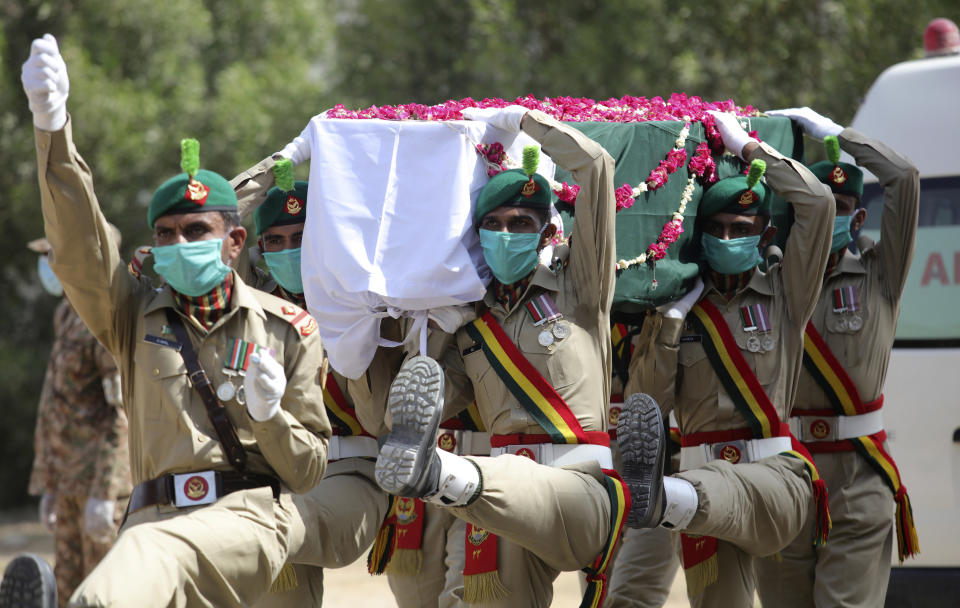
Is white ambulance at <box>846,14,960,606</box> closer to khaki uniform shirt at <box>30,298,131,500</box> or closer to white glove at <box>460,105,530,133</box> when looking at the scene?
white glove at <box>460,105,530,133</box>

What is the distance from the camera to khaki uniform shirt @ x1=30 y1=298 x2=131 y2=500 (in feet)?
25.7

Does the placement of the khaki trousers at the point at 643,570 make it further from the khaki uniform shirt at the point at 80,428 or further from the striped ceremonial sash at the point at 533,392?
the khaki uniform shirt at the point at 80,428

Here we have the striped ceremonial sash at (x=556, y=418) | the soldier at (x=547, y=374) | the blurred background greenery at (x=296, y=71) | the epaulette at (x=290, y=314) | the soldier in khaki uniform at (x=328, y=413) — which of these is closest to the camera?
the epaulette at (x=290, y=314)

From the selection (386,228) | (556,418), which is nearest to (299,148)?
(386,228)

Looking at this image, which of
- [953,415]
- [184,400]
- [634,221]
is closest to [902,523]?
[953,415]

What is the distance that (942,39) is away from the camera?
748 centimetres

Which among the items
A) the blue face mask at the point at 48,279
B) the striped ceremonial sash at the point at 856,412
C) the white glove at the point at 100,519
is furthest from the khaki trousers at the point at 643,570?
the blue face mask at the point at 48,279

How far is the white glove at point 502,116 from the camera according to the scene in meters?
5.64

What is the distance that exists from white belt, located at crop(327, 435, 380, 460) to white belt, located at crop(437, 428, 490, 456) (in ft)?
1.15

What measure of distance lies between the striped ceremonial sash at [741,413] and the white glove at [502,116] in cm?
132

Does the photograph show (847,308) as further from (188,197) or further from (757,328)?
(188,197)

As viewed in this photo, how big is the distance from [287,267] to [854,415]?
8.95 ft

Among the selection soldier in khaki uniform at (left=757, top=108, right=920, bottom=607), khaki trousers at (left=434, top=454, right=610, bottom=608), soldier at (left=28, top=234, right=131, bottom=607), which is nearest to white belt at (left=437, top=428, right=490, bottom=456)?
khaki trousers at (left=434, top=454, right=610, bottom=608)

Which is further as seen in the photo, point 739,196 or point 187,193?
point 739,196
